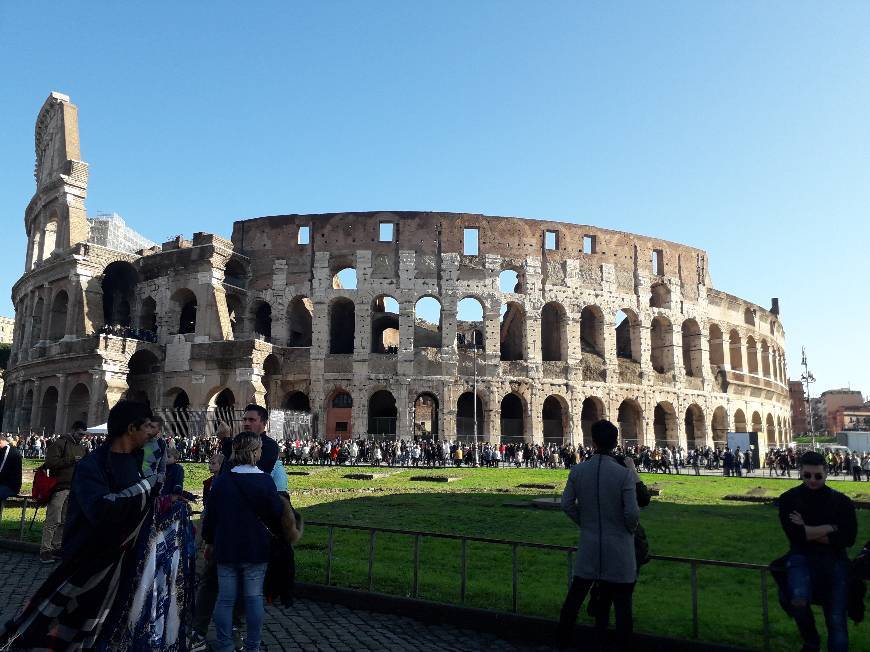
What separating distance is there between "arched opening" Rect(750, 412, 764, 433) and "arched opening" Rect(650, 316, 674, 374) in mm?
8523

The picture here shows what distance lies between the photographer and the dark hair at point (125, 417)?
3654mm

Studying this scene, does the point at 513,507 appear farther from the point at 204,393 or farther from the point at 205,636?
the point at 204,393

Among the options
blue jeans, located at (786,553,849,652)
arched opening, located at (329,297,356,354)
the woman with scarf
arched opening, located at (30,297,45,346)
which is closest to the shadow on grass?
blue jeans, located at (786,553,849,652)

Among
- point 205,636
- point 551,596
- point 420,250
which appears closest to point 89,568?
point 205,636

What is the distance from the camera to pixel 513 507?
44.3 ft

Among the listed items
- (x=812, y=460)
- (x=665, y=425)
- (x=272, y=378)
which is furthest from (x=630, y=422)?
(x=812, y=460)

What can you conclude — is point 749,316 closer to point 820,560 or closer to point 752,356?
point 752,356

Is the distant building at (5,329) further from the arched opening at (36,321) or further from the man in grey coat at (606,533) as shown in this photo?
the man in grey coat at (606,533)

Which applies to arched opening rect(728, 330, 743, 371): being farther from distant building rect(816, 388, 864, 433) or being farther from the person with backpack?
distant building rect(816, 388, 864, 433)

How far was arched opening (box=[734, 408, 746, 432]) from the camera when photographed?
40219 millimetres

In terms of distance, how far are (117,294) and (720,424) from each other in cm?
3497

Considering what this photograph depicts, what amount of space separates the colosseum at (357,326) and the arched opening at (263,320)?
8 cm

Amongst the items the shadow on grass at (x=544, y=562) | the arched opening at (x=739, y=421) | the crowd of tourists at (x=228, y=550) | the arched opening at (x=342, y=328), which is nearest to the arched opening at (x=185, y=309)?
the arched opening at (x=342, y=328)

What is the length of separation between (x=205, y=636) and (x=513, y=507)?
947 cm
